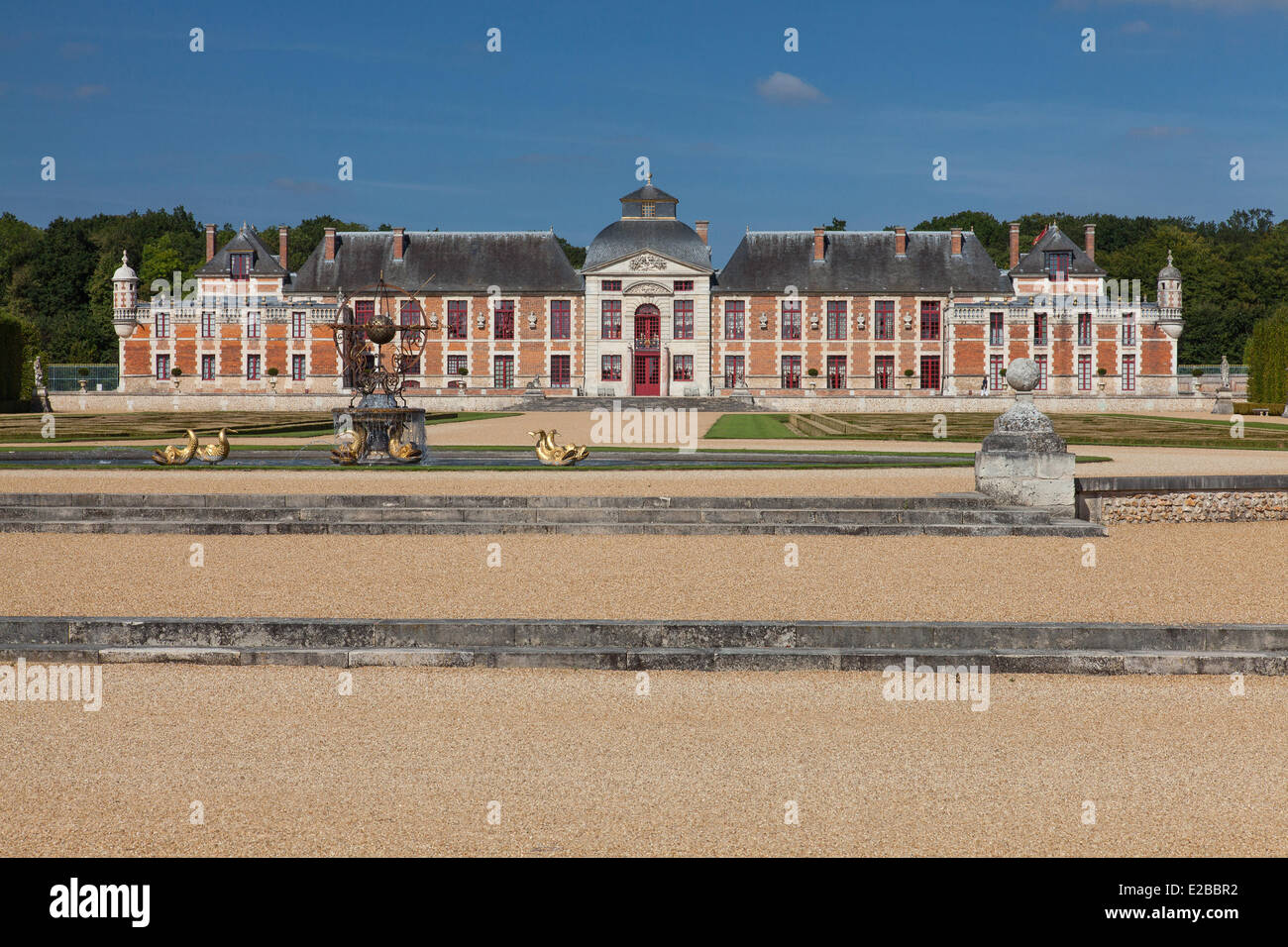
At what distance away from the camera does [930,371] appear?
57438mm

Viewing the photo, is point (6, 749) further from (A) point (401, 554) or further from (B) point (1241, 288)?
(B) point (1241, 288)

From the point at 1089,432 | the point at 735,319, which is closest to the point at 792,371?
the point at 735,319

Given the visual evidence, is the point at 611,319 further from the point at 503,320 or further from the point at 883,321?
the point at 883,321

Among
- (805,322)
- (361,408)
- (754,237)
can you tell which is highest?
(754,237)

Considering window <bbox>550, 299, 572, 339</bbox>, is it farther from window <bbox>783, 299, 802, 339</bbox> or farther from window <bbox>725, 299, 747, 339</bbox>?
window <bbox>783, 299, 802, 339</bbox>

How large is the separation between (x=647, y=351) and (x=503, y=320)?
741 centimetres

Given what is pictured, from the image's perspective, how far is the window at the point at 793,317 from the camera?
188 feet

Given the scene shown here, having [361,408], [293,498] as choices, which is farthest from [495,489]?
[361,408]

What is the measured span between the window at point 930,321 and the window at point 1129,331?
9075 millimetres

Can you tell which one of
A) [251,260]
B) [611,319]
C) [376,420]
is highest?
[251,260]

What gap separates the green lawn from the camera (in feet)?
78.4

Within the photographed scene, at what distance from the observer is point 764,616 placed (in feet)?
26.9

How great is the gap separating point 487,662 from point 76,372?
195 ft

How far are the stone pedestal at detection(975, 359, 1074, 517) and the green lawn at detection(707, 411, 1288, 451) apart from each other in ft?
36.9
